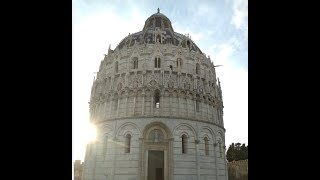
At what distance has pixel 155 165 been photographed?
25.1 m

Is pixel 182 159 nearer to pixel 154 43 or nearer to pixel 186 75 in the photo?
pixel 186 75

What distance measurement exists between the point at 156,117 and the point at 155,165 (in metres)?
4.84

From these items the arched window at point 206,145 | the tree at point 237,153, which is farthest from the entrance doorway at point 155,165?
the tree at point 237,153

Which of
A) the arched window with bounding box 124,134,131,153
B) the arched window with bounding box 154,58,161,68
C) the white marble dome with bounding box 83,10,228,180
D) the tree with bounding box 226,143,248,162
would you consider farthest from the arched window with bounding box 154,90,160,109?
the tree with bounding box 226,143,248,162

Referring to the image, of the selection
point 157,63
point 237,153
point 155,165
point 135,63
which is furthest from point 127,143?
point 237,153

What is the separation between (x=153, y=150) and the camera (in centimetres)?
2455

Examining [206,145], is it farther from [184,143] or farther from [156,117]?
[156,117]

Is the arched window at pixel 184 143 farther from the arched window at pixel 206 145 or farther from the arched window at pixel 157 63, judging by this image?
the arched window at pixel 157 63

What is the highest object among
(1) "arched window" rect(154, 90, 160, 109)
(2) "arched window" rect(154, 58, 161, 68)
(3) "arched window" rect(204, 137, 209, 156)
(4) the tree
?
(2) "arched window" rect(154, 58, 161, 68)

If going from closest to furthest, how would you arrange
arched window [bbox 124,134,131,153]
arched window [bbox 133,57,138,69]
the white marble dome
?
the white marble dome, arched window [bbox 124,134,131,153], arched window [bbox 133,57,138,69]

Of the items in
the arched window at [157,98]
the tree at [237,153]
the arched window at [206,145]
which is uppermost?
the arched window at [157,98]

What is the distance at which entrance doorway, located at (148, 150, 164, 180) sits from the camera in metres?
24.5

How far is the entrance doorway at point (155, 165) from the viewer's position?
24547mm

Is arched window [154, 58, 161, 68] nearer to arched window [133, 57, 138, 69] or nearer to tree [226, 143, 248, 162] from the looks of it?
arched window [133, 57, 138, 69]
